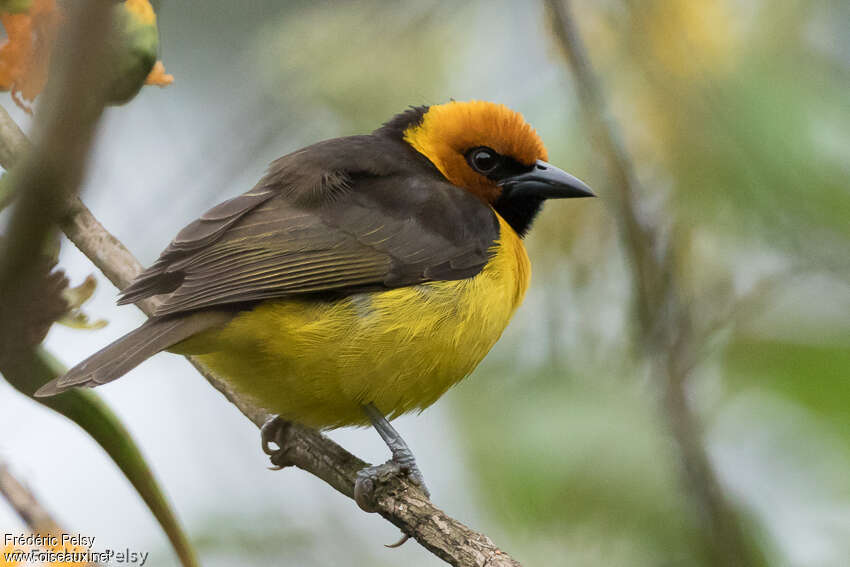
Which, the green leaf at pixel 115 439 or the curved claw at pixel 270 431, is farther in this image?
the curved claw at pixel 270 431

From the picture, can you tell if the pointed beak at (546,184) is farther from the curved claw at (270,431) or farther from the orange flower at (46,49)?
the orange flower at (46,49)

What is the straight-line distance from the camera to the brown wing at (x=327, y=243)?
2.83 metres

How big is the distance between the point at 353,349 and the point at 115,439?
1.14 m

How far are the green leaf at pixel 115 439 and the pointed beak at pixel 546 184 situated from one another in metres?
2.21

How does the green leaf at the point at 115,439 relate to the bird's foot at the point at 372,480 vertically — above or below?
below

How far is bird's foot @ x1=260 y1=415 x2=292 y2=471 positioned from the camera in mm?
3188

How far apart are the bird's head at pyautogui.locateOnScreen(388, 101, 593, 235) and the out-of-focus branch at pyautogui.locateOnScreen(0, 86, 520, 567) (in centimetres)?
129

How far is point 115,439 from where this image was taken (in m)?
1.82

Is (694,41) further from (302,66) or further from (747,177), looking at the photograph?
(302,66)

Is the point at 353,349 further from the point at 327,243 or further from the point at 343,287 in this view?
the point at 327,243

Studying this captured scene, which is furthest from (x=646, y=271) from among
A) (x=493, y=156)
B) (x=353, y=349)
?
(x=493, y=156)

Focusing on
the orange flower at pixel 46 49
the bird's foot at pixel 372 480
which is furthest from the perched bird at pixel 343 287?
the orange flower at pixel 46 49

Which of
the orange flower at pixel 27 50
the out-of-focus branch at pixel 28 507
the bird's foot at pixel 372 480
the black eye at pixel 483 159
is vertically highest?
the black eye at pixel 483 159

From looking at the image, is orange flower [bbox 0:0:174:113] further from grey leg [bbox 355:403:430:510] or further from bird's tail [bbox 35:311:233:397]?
grey leg [bbox 355:403:430:510]
